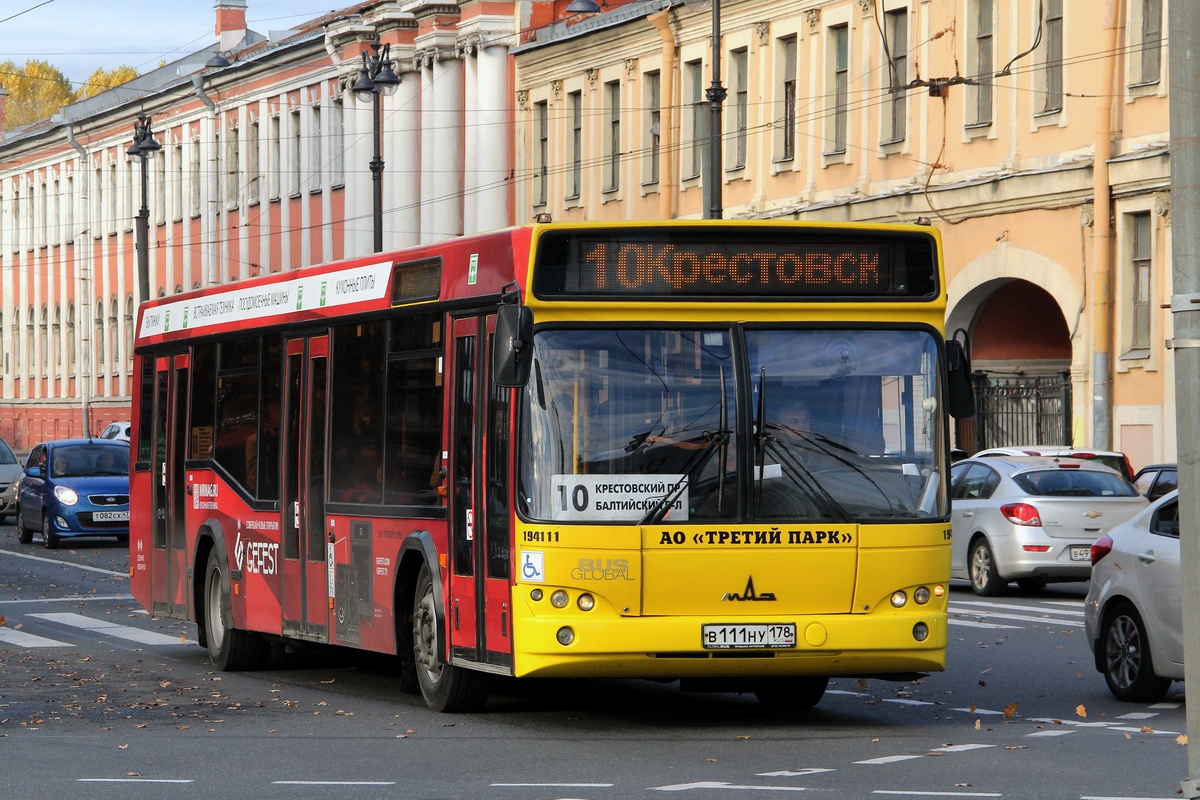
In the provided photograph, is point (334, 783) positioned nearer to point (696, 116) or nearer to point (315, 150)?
point (696, 116)

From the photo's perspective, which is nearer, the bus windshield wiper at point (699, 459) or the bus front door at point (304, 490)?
the bus windshield wiper at point (699, 459)

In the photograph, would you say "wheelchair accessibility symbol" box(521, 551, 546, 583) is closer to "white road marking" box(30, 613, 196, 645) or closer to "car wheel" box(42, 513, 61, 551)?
"white road marking" box(30, 613, 196, 645)

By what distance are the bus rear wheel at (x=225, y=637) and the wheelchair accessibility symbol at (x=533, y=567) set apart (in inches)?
210

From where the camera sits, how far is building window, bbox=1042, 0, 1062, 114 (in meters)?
35.5

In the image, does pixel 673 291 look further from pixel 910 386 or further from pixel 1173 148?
pixel 1173 148

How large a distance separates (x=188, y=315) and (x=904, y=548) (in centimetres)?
779

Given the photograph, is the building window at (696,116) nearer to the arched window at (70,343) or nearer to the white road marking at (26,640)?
the white road marking at (26,640)

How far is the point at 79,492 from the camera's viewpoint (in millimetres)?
36562

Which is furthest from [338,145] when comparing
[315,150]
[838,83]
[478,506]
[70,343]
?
[478,506]

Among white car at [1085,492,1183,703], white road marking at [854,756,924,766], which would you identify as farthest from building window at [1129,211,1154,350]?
white road marking at [854,756,924,766]

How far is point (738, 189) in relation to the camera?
45312mm

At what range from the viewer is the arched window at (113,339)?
8006 centimetres

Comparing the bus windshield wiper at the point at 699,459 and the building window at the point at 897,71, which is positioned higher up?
the building window at the point at 897,71

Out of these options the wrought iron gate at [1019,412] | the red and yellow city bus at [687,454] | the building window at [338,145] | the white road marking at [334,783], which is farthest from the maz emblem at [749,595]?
the building window at [338,145]
